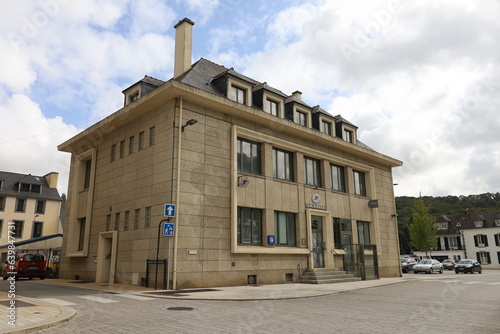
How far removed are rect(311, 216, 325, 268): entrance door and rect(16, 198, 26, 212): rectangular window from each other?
4389 centimetres

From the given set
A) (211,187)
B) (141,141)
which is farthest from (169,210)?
(141,141)

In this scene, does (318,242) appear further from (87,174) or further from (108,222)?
(87,174)

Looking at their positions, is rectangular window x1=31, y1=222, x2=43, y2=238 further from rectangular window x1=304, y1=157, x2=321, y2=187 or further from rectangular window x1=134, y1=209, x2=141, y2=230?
rectangular window x1=304, y1=157, x2=321, y2=187

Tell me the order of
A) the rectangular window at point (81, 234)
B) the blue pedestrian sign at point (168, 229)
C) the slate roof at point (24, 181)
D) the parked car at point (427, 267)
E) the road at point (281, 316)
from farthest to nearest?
the slate roof at point (24, 181) → the parked car at point (427, 267) → the rectangular window at point (81, 234) → the blue pedestrian sign at point (168, 229) → the road at point (281, 316)

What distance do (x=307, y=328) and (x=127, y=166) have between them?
14755 mm

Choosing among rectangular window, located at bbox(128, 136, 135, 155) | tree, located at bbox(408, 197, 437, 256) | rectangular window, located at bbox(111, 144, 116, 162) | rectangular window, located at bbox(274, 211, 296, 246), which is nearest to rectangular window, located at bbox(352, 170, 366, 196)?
rectangular window, located at bbox(274, 211, 296, 246)

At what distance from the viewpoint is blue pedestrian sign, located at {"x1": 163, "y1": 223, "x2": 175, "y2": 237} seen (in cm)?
1473

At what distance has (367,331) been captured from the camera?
7184 mm

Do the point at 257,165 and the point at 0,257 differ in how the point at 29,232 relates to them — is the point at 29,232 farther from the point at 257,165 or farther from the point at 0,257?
the point at 257,165

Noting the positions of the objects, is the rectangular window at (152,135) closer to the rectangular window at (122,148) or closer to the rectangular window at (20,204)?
the rectangular window at (122,148)

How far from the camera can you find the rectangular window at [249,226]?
61.4 feet

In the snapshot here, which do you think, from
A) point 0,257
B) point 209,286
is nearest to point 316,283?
point 209,286

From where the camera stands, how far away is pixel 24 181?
5125 centimetres

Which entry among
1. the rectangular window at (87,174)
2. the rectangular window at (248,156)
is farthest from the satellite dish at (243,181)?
the rectangular window at (87,174)
